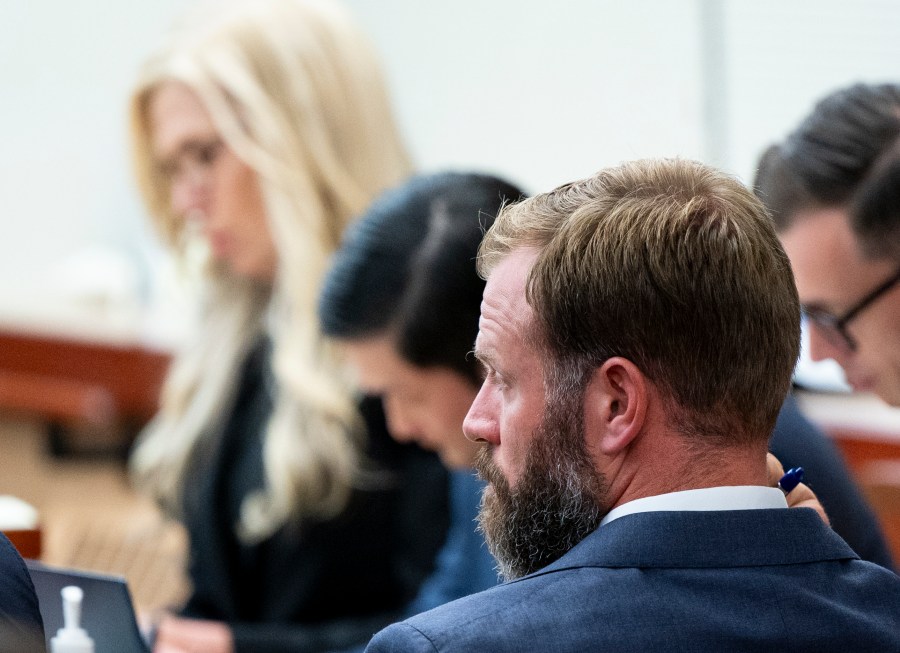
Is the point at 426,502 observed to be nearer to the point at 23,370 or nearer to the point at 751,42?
the point at 751,42

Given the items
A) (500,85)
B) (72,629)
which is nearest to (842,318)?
(72,629)

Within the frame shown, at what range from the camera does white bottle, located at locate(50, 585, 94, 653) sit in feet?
3.89

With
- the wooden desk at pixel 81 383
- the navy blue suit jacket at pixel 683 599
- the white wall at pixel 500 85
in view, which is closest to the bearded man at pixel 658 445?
the navy blue suit jacket at pixel 683 599

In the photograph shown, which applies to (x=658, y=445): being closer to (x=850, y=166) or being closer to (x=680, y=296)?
(x=680, y=296)

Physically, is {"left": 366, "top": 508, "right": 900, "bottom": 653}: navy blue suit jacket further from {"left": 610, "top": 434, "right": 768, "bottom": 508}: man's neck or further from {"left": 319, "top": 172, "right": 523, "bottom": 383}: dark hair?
{"left": 319, "top": 172, "right": 523, "bottom": 383}: dark hair

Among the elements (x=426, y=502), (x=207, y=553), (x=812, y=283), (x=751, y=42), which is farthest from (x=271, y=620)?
(x=751, y=42)

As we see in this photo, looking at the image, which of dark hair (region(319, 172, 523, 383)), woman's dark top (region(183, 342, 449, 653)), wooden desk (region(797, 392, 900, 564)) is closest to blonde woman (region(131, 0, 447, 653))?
woman's dark top (region(183, 342, 449, 653))

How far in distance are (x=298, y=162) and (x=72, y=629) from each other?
1.35m

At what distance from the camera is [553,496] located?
1094mm

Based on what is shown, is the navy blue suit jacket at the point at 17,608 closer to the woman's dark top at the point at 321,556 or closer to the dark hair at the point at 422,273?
the dark hair at the point at 422,273

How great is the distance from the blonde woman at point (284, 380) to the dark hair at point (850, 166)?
847 mm

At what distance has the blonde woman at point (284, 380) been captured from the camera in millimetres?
2320

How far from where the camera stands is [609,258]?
40.9 inches

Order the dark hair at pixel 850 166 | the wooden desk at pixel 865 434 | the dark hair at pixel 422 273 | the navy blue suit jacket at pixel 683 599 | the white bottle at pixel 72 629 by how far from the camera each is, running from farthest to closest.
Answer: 1. the wooden desk at pixel 865 434
2. the dark hair at pixel 422 273
3. the dark hair at pixel 850 166
4. the white bottle at pixel 72 629
5. the navy blue suit jacket at pixel 683 599
